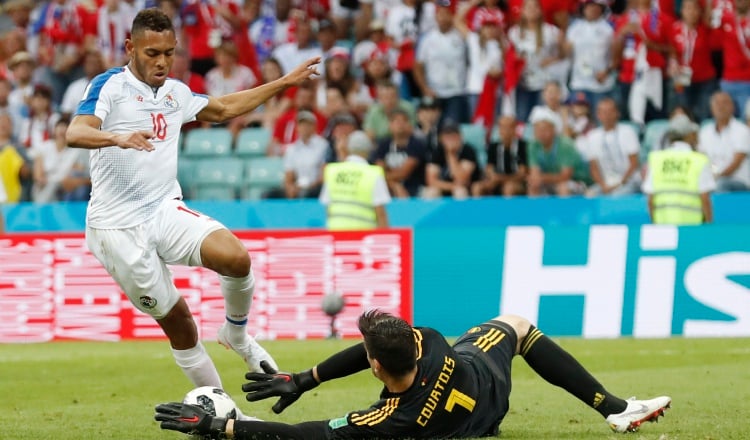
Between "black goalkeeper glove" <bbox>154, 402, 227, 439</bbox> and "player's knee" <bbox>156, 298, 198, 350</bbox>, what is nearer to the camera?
"black goalkeeper glove" <bbox>154, 402, 227, 439</bbox>

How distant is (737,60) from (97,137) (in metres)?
12.1

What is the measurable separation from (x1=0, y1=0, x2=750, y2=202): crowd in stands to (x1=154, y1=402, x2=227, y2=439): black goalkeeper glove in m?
10.2

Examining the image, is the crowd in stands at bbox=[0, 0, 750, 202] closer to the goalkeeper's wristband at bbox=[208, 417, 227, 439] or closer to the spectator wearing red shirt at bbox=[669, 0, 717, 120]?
the spectator wearing red shirt at bbox=[669, 0, 717, 120]

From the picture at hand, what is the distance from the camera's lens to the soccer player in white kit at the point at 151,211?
8156mm

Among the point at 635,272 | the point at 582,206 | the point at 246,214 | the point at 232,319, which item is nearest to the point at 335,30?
the point at 246,214

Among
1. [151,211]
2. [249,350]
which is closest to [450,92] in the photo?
[249,350]

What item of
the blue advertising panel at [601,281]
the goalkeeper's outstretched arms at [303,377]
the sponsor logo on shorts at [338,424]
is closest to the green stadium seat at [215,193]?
the blue advertising panel at [601,281]

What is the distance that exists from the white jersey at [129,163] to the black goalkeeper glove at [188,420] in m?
1.57

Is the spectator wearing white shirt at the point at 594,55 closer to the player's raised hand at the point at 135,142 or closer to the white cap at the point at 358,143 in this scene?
the white cap at the point at 358,143

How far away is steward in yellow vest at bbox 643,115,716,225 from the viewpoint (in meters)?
14.9

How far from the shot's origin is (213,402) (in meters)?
7.72

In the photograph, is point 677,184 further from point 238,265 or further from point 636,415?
point 238,265

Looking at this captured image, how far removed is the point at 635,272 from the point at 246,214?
5.29 metres

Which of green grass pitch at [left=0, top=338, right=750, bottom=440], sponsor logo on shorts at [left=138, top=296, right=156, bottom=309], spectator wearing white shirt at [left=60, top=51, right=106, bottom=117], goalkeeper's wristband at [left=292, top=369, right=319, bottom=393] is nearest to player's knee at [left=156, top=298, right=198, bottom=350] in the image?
sponsor logo on shorts at [left=138, top=296, right=156, bottom=309]
